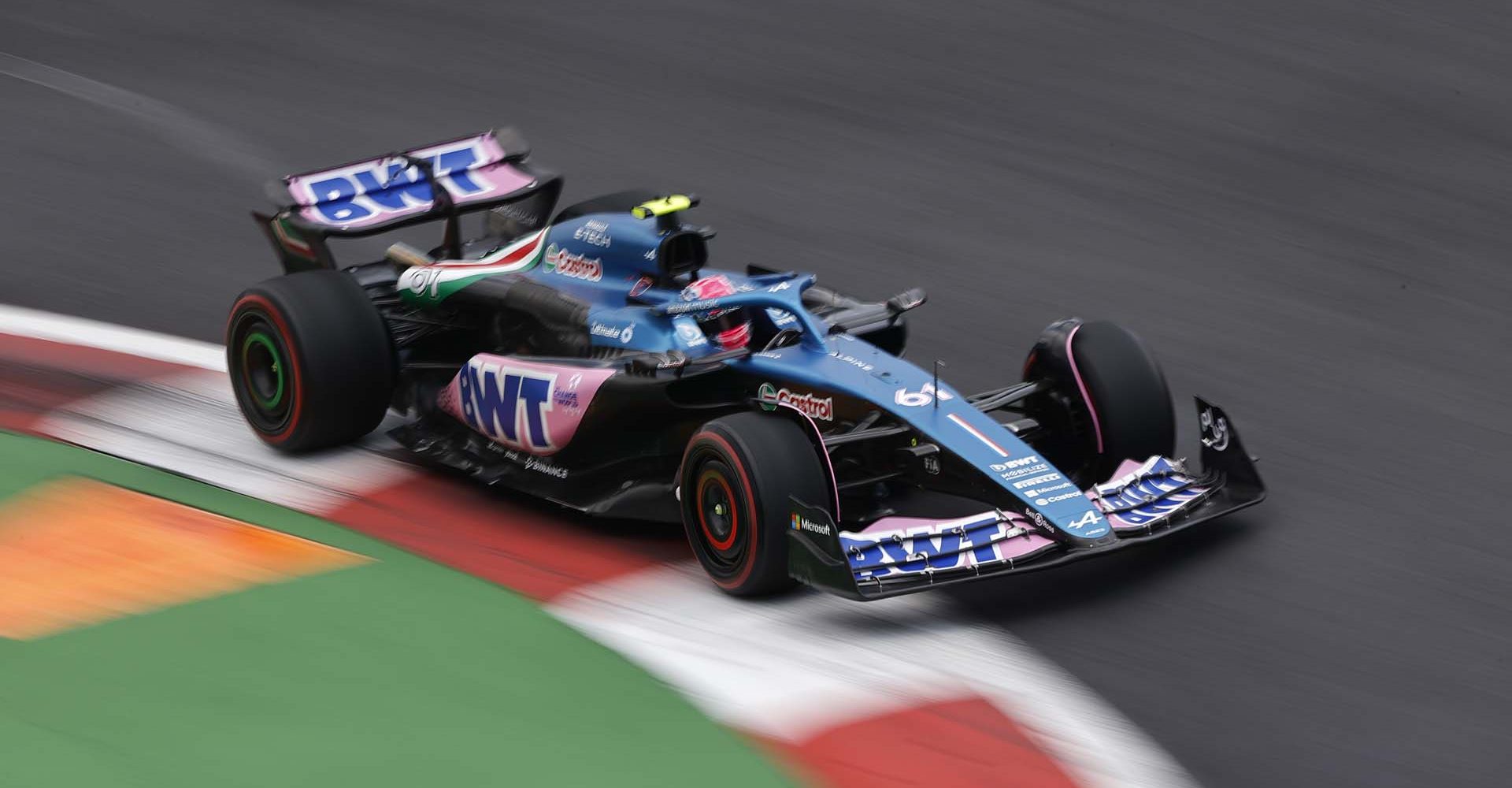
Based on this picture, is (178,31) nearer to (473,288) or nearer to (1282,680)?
(473,288)

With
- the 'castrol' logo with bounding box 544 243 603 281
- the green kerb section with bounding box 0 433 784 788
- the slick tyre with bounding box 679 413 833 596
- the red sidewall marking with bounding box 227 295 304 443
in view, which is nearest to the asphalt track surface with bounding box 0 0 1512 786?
the slick tyre with bounding box 679 413 833 596

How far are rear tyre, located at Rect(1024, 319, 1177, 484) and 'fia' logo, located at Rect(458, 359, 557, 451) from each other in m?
2.11

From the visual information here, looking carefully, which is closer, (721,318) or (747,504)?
(747,504)

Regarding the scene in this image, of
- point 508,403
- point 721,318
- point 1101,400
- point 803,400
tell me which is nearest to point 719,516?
point 803,400

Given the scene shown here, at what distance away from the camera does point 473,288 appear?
856 cm

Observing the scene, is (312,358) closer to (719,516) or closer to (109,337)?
(719,516)

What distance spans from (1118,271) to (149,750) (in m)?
6.83

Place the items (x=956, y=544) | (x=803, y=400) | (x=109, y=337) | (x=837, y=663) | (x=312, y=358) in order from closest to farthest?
(x=837, y=663) → (x=956, y=544) → (x=803, y=400) → (x=312, y=358) → (x=109, y=337)

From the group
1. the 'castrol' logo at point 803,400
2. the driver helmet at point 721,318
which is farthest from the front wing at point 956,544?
the driver helmet at point 721,318

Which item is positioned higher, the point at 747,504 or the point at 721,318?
the point at 721,318

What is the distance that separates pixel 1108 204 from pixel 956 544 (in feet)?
18.8

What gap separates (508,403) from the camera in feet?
26.4

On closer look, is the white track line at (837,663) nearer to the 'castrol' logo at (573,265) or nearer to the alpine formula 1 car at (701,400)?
the alpine formula 1 car at (701,400)

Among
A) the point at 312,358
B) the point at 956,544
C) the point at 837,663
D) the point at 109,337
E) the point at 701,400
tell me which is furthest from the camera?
the point at 109,337
